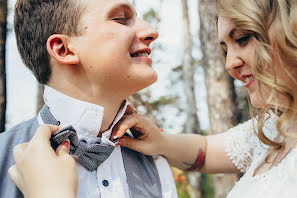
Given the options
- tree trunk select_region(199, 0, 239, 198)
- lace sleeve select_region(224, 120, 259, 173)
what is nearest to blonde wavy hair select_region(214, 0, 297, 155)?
lace sleeve select_region(224, 120, 259, 173)

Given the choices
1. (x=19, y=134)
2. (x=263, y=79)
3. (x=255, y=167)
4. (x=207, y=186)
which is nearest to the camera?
(x=263, y=79)

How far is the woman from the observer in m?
2.00

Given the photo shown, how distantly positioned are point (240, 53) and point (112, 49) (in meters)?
0.76

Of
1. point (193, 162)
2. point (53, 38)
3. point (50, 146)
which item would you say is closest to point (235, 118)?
point (193, 162)

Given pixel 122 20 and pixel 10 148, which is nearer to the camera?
pixel 10 148

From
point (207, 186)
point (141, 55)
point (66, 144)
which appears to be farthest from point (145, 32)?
point (207, 186)

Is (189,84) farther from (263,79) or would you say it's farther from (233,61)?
(263,79)

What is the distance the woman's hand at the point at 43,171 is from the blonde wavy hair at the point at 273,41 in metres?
1.13

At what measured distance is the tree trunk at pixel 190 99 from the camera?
11.1 meters

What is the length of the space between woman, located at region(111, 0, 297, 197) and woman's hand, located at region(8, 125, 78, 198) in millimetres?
647

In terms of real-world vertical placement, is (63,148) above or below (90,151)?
above

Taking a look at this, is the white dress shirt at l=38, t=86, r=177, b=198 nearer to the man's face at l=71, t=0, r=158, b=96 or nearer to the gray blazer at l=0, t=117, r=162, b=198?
the gray blazer at l=0, t=117, r=162, b=198

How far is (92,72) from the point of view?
7.40 ft

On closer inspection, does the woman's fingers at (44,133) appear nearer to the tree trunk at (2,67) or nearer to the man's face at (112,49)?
the man's face at (112,49)
